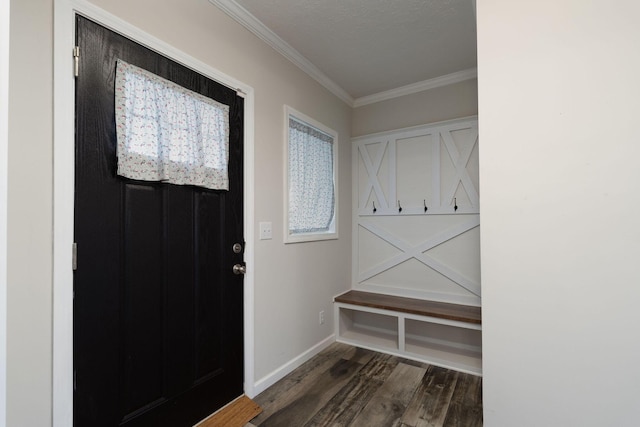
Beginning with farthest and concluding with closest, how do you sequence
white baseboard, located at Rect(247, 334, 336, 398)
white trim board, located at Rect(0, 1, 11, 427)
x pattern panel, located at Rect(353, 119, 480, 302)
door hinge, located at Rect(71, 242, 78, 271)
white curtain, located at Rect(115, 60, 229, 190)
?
x pattern panel, located at Rect(353, 119, 480, 302) < white baseboard, located at Rect(247, 334, 336, 398) < white curtain, located at Rect(115, 60, 229, 190) < door hinge, located at Rect(71, 242, 78, 271) < white trim board, located at Rect(0, 1, 11, 427)

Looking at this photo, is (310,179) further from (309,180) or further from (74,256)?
(74,256)

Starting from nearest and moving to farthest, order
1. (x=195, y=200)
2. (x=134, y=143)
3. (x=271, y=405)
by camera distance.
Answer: (x=134, y=143) → (x=195, y=200) → (x=271, y=405)

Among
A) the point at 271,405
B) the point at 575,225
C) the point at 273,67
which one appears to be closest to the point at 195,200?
the point at 273,67

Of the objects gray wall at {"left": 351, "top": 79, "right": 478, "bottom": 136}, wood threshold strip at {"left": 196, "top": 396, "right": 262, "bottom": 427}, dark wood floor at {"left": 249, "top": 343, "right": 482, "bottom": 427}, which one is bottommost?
dark wood floor at {"left": 249, "top": 343, "right": 482, "bottom": 427}

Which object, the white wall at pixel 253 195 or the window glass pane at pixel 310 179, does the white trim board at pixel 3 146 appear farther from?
the window glass pane at pixel 310 179

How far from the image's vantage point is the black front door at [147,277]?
1.22 metres

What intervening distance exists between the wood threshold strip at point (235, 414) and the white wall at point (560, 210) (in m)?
1.33

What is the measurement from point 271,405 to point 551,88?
2302mm

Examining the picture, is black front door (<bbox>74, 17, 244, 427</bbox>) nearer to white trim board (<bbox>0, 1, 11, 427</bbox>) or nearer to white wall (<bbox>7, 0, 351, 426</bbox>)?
white wall (<bbox>7, 0, 351, 426</bbox>)

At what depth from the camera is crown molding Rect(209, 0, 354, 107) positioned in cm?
181

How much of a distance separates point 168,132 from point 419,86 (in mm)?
2500

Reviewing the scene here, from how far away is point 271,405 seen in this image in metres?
1.89

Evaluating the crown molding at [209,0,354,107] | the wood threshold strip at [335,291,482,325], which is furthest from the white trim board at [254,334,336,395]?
the crown molding at [209,0,354,107]

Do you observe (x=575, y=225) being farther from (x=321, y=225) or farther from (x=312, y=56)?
(x=312, y=56)
